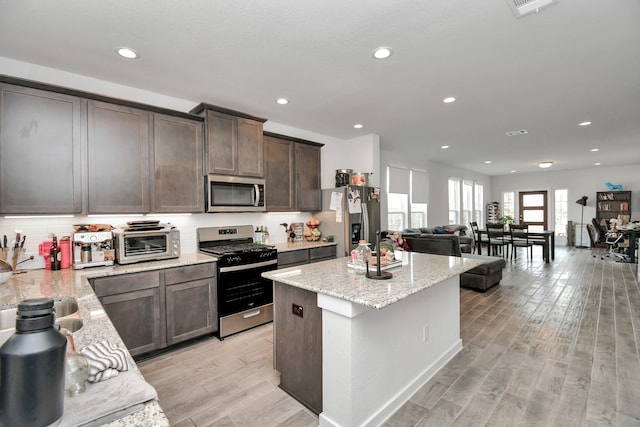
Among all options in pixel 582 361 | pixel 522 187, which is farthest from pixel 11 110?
pixel 522 187

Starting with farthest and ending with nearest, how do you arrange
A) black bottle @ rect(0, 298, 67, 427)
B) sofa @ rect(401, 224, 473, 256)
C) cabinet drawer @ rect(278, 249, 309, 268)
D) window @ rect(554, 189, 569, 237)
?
window @ rect(554, 189, 569, 237) → sofa @ rect(401, 224, 473, 256) → cabinet drawer @ rect(278, 249, 309, 268) → black bottle @ rect(0, 298, 67, 427)

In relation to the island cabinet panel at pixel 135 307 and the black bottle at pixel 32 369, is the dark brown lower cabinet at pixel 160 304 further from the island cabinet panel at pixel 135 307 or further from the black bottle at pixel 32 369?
the black bottle at pixel 32 369

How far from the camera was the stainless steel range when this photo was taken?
307cm

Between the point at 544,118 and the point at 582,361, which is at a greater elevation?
the point at 544,118

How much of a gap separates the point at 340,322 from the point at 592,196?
468 inches

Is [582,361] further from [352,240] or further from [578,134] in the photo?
[578,134]

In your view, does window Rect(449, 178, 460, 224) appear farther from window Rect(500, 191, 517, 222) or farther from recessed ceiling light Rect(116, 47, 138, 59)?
recessed ceiling light Rect(116, 47, 138, 59)

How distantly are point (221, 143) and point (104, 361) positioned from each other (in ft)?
9.07

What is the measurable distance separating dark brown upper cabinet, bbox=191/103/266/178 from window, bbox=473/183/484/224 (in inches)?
357

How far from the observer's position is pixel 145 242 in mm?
2826

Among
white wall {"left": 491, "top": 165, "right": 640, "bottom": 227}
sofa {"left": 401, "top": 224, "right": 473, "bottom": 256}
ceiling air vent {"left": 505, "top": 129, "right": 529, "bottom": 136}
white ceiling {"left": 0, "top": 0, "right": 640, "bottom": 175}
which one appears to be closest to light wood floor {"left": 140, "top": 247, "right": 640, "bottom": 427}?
sofa {"left": 401, "top": 224, "right": 473, "bottom": 256}

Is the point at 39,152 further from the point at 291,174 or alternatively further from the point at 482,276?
the point at 482,276

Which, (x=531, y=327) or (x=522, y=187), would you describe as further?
(x=522, y=187)

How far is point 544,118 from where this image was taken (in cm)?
424
